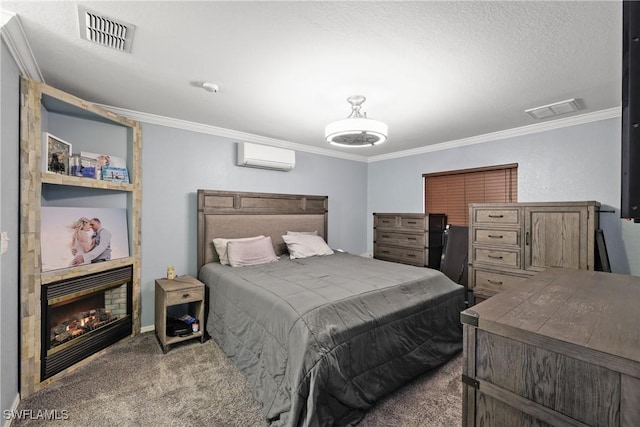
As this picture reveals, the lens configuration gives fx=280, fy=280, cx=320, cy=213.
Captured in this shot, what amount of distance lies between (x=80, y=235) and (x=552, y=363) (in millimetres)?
3342

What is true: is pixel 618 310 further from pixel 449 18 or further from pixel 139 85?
pixel 139 85

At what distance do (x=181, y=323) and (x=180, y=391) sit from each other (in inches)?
37.5

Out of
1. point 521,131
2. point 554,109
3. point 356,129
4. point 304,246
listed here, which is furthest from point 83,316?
point 521,131

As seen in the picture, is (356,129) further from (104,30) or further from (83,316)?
(83,316)

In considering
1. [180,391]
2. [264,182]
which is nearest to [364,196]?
[264,182]

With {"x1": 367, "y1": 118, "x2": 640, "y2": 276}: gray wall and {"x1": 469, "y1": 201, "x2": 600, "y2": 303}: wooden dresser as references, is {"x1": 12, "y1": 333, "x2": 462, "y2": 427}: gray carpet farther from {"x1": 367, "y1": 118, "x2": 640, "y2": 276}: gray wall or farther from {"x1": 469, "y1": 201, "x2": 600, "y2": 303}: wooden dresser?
{"x1": 367, "y1": 118, "x2": 640, "y2": 276}: gray wall

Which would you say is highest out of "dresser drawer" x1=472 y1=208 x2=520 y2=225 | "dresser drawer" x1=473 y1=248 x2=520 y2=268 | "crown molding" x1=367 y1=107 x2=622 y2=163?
"crown molding" x1=367 y1=107 x2=622 y2=163

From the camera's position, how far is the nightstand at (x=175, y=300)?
2.63 meters

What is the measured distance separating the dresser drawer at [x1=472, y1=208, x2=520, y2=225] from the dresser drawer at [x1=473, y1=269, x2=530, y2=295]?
0.59 m

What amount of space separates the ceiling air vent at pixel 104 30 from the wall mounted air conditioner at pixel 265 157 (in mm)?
1876

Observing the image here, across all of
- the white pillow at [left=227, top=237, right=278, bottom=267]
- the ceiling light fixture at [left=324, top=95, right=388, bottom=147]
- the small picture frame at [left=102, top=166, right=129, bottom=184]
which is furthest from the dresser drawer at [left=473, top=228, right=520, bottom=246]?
the small picture frame at [left=102, top=166, right=129, bottom=184]

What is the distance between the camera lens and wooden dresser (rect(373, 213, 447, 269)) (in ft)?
13.5

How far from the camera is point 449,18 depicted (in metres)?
1.55

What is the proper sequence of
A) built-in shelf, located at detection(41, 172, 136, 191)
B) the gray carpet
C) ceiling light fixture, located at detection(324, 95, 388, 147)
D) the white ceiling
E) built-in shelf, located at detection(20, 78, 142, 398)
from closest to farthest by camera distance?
the white ceiling
the gray carpet
built-in shelf, located at detection(20, 78, 142, 398)
built-in shelf, located at detection(41, 172, 136, 191)
ceiling light fixture, located at detection(324, 95, 388, 147)
